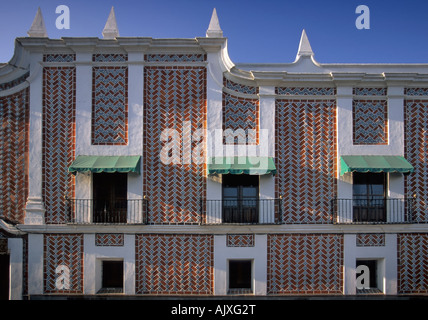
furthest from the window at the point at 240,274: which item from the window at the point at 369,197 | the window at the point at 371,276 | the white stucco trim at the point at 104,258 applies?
the window at the point at 369,197

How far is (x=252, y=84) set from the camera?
10812 mm

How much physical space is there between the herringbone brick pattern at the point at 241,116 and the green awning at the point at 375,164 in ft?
10.3

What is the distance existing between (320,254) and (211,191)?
434 centimetres

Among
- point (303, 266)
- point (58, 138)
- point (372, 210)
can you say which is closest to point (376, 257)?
point (372, 210)

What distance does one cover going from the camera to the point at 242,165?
33.2 feet

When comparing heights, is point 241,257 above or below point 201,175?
below

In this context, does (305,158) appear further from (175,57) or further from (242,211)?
(175,57)

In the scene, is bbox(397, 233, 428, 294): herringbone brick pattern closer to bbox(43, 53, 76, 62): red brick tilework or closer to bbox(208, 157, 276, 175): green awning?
bbox(208, 157, 276, 175): green awning

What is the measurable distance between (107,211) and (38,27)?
6.94 meters

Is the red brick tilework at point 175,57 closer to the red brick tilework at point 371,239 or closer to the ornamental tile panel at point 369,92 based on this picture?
the ornamental tile panel at point 369,92

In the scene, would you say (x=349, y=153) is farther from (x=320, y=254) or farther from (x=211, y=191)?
(x=211, y=191)

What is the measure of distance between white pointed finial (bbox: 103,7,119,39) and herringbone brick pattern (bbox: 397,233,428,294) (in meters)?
12.3

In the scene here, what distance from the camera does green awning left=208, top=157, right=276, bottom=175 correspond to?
32.7ft
